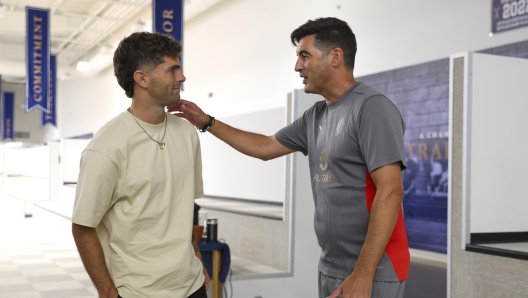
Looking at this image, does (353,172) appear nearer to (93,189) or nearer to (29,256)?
(93,189)

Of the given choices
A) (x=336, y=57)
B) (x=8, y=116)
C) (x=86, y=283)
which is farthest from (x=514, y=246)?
(x=8, y=116)

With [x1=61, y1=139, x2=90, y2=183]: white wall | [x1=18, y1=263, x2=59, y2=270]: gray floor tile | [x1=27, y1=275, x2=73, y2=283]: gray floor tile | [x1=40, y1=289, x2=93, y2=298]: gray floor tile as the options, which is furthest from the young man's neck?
[x1=61, y1=139, x2=90, y2=183]: white wall

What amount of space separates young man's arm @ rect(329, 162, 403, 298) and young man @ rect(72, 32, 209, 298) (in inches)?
20.5

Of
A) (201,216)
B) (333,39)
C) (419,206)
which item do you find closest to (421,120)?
(419,206)

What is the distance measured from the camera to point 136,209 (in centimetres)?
171

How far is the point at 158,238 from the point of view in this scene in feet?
5.68

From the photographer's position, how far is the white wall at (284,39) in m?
5.80

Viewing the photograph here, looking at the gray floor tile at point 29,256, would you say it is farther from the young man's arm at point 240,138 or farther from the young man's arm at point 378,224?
the young man's arm at point 378,224

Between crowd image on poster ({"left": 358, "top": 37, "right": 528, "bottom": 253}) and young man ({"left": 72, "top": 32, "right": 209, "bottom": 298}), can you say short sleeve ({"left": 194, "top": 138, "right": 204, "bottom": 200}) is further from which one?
crowd image on poster ({"left": 358, "top": 37, "right": 528, "bottom": 253})

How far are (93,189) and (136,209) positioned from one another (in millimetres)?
138

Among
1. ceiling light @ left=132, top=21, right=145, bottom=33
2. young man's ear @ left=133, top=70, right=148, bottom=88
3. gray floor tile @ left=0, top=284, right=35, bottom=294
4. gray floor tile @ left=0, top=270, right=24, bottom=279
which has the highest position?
ceiling light @ left=132, top=21, right=145, bottom=33

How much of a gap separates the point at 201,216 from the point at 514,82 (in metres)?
2.66

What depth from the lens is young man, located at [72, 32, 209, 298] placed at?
5.50 ft

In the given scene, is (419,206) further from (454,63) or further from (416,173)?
(454,63)
